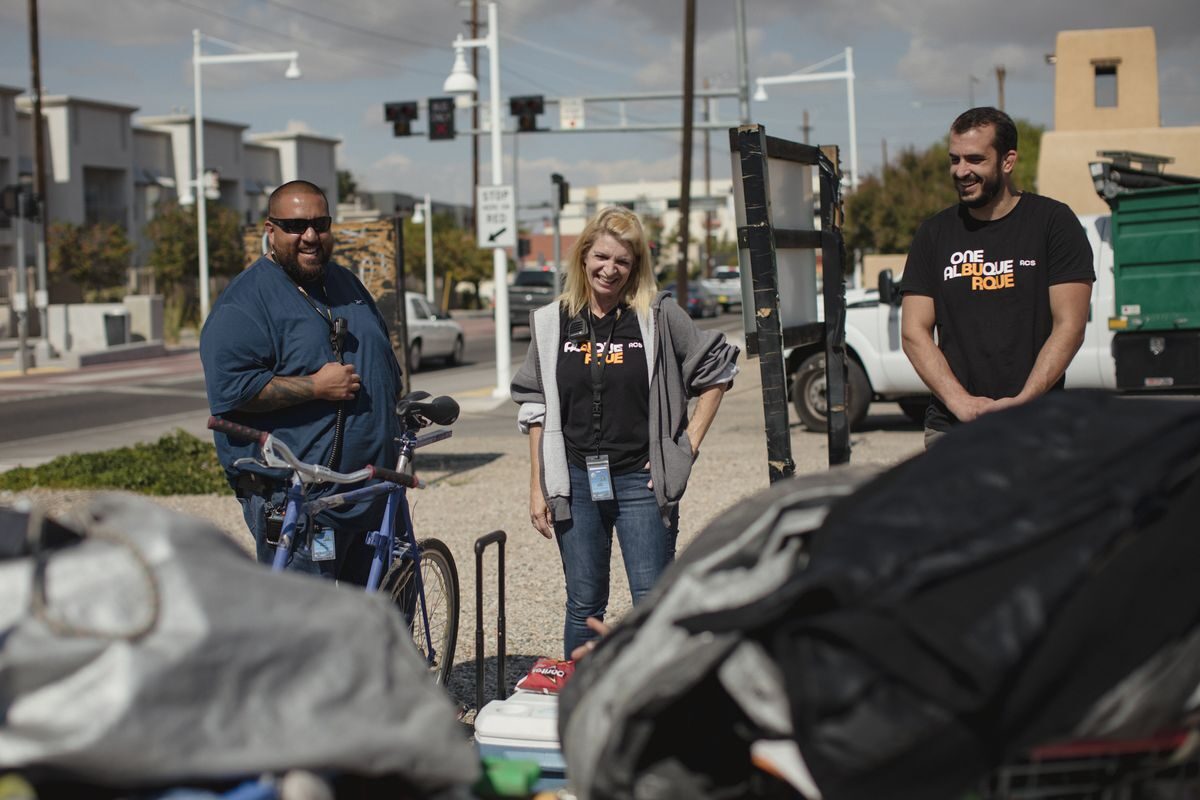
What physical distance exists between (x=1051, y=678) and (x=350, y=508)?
9.76 feet

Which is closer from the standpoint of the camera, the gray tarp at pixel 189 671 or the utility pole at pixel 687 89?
the gray tarp at pixel 189 671

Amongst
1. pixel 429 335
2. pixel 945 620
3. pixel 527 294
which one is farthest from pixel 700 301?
pixel 945 620

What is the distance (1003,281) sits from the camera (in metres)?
4.43

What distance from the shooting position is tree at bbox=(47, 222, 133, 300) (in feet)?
152

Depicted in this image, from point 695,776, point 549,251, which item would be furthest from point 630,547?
point 549,251

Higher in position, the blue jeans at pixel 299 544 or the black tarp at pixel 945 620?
the black tarp at pixel 945 620

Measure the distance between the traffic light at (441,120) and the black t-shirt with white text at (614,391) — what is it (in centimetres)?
2257

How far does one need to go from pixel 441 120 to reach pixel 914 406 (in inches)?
574

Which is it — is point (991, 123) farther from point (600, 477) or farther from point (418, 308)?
point (418, 308)

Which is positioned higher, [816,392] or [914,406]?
[816,392]

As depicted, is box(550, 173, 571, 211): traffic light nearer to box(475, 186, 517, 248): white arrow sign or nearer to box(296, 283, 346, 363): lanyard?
box(475, 186, 517, 248): white arrow sign

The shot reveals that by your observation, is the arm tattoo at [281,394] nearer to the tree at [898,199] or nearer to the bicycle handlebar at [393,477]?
the bicycle handlebar at [393,477]

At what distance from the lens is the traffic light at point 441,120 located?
26422 mm

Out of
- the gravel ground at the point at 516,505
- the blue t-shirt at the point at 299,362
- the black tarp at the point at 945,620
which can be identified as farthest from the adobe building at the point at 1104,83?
the black tarp at the point at 945,620
